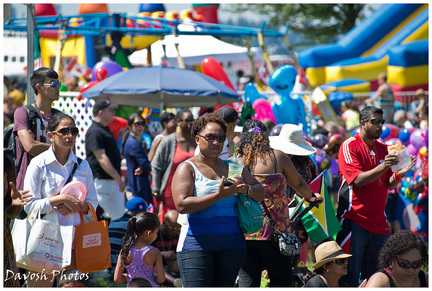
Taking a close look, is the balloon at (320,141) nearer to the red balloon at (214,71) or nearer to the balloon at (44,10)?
the red balloon at (214,71)

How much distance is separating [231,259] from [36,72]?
2.26 metres

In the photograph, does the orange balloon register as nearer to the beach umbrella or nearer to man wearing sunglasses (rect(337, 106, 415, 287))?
the beach umbrella

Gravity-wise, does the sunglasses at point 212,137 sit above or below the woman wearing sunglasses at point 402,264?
above

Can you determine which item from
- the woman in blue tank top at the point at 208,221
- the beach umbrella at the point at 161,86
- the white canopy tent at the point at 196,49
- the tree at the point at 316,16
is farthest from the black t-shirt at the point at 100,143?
the tree at the point at 316,16

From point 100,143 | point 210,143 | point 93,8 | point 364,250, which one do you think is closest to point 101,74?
point 100,143

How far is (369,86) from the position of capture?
19.5 meters

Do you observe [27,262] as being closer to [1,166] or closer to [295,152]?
[1,166]

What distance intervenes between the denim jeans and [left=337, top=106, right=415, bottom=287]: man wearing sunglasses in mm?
664

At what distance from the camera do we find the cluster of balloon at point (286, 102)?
9188mm

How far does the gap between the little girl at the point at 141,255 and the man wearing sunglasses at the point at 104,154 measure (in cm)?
179

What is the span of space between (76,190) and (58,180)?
14cm

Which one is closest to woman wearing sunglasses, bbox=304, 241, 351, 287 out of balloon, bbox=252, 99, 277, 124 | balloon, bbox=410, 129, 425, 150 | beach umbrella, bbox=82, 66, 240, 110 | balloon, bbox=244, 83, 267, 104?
beach umbrella, bbox=82, 66, 240, 110

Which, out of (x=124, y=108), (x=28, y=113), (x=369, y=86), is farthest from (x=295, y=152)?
(x=369, y=86)

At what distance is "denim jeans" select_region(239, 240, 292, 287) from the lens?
14.9ft
